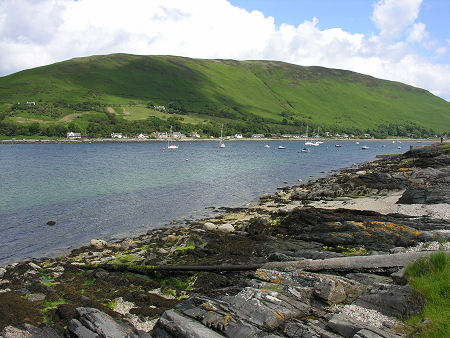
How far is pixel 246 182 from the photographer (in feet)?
178

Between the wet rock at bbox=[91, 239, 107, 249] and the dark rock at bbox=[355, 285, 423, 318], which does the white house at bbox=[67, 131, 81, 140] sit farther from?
the dark rock at bbox=[355, 285, 423, 318]

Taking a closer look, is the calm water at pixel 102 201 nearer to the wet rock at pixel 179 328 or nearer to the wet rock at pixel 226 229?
the wet rock at pixel 226 229

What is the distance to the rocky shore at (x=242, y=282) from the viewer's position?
28.5 ft

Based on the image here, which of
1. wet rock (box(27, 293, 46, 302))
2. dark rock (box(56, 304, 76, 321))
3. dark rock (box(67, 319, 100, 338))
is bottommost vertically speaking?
wet rock (box(27, 293, 46, 302))

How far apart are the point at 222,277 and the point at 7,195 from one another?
39.1 meters

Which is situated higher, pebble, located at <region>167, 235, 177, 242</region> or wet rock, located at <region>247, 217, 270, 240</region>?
wet rock, located at <region>247, 217, 270, 240</region>

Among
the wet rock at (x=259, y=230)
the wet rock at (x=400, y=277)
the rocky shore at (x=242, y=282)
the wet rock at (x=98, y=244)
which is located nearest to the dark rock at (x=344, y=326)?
the rocky shore at (x=242, y=282)

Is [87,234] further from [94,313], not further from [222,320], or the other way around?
[222,320]

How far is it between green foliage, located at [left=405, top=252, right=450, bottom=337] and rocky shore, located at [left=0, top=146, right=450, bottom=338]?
0.31 meters

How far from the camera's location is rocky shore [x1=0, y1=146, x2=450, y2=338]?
8.69 metres

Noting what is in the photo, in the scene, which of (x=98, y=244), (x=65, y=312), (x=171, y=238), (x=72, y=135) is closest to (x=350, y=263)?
(x=65, y=312)

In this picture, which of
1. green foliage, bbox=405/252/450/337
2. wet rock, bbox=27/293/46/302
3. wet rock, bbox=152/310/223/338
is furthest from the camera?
wet rock, bbox=27/293/46/302

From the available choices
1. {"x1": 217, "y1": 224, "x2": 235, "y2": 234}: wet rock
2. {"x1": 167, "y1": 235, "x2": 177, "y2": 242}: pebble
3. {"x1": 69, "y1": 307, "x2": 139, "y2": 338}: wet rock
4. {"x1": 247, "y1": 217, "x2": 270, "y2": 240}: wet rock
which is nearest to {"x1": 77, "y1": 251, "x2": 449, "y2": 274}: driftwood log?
{"x1": 69, "y1": 307, "x2": 139, "y2": 338}: wet rock

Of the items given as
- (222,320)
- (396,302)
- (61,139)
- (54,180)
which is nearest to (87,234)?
(222,320)
